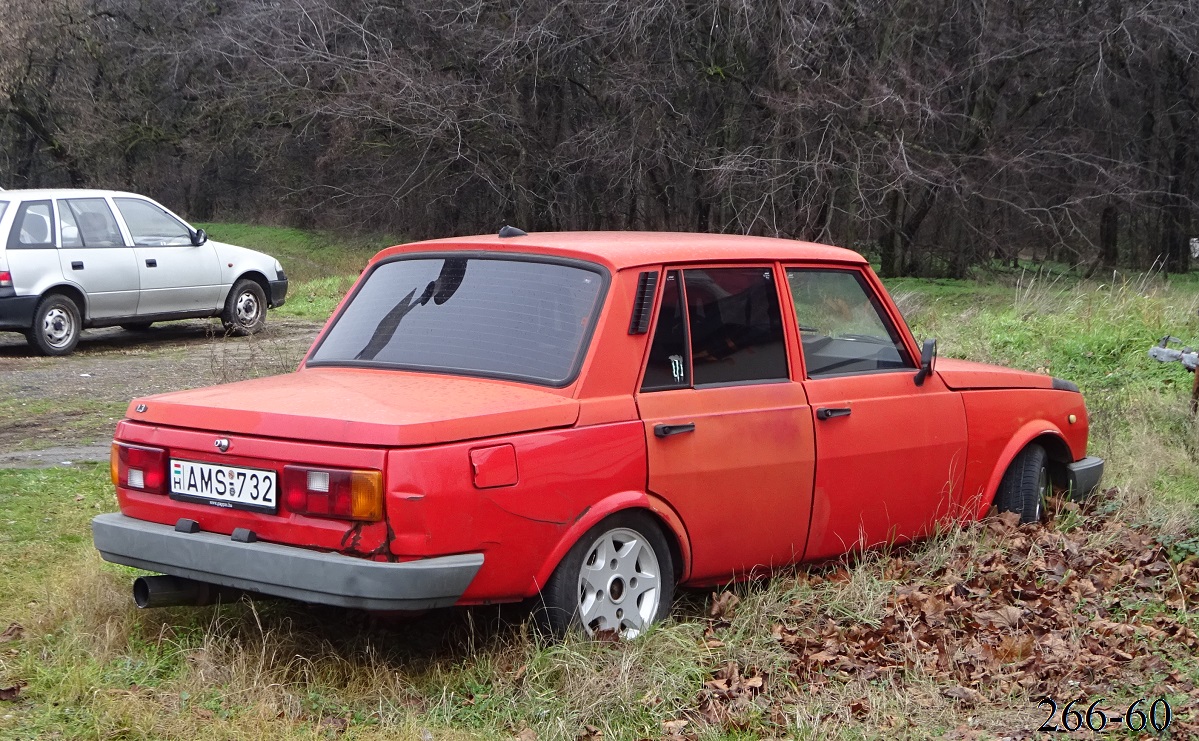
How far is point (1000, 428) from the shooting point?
6207mm

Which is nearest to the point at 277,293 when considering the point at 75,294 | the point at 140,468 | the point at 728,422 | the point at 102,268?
the point at 102,268

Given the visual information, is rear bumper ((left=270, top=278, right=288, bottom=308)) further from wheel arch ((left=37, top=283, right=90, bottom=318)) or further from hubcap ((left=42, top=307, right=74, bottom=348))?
hubcap ((left=42, top=307, right=74, bottom=348))

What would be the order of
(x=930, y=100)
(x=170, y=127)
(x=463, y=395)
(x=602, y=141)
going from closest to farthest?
(x=463, y=395), (x=930, y=100), (x=602, y=141), (x=170, y=127)

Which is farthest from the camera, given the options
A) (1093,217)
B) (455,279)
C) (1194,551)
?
(1093,217)

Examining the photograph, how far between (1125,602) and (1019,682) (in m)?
1.17

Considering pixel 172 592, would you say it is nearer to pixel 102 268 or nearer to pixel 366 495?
pixel 366 495

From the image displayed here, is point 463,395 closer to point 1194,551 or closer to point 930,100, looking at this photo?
point 1194,551

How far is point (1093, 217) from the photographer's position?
24219 mm

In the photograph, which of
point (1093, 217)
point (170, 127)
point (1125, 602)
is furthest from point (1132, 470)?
point (170, 127)

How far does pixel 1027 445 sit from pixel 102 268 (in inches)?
427

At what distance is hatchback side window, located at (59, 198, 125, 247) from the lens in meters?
14.1

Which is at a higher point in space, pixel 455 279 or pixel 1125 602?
pixel 455 279

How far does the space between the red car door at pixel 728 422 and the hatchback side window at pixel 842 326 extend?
0.20m

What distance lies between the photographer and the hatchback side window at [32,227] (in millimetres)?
13648
